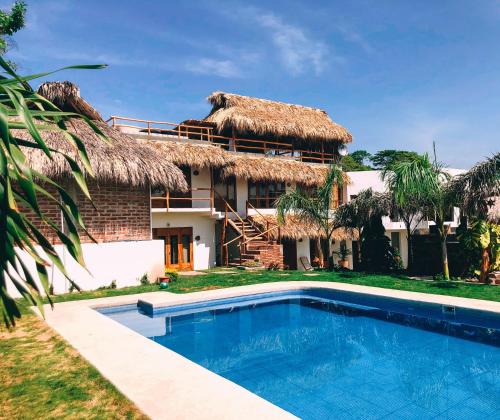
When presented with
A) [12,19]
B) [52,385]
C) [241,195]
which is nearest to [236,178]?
[241,195]

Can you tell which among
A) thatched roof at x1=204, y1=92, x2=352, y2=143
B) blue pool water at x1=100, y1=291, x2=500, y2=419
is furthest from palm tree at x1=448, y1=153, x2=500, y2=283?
thatched roof at x1=204, y1=92, x2=352, y2=143

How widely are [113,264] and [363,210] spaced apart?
8785 mm

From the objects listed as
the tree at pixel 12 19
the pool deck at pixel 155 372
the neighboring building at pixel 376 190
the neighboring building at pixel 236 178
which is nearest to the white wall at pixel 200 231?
the neighboring building at pixel 236 178

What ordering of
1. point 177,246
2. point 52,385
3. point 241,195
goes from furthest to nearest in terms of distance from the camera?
point 241,195
point 177,246
point 52,385

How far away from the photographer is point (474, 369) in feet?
19.8

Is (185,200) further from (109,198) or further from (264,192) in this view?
(109,198)

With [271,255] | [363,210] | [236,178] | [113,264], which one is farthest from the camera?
[236,178]

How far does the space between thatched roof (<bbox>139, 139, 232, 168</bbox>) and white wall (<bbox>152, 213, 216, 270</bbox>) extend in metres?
2.32

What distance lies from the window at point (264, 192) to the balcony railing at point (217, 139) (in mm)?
1685

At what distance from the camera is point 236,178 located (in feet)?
62.2

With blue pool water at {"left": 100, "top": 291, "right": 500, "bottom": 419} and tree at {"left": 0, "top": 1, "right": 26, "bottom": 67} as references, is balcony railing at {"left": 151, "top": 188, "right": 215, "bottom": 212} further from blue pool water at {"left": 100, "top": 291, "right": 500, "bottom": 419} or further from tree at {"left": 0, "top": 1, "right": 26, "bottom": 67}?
tree at {"left": 0, "top": 1, "right": 26, "bottom": 67}

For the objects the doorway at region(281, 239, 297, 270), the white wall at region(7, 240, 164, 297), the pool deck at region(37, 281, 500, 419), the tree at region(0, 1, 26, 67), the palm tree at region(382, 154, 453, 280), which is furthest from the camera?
the doorway at region(281, 239, 297, 270)

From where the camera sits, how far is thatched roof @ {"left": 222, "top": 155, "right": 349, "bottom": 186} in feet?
58.2

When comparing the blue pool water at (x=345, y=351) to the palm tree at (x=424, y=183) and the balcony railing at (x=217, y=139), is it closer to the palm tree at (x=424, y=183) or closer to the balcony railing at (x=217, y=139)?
the palm tree at (x=424, y=183)
